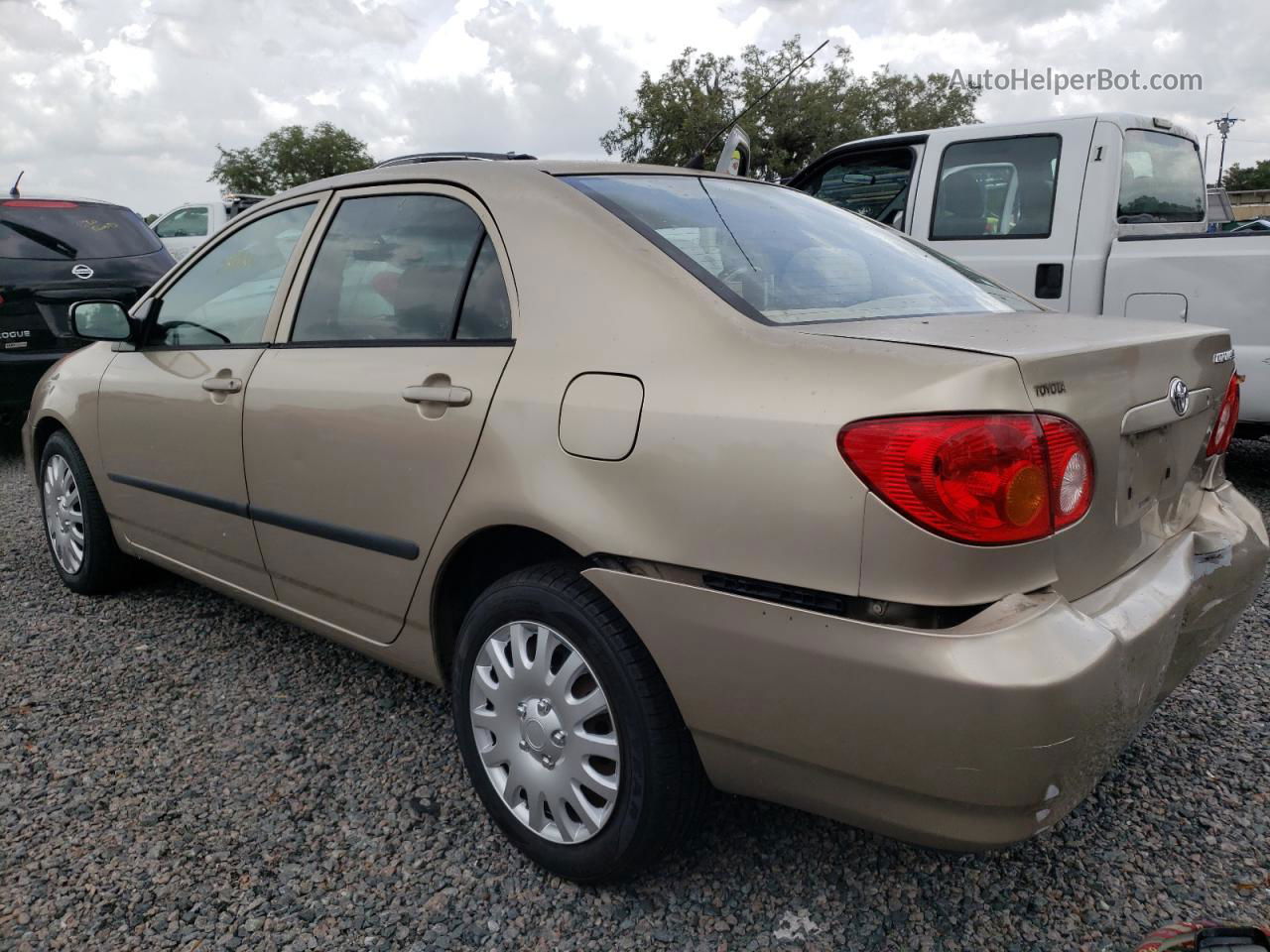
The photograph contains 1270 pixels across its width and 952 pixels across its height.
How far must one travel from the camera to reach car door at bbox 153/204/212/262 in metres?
13.9

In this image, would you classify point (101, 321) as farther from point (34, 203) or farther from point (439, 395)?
point (34, 203)

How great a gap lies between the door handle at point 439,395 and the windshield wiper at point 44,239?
18.0ft

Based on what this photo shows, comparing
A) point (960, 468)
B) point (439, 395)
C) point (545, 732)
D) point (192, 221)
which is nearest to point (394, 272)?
point (439, 395)

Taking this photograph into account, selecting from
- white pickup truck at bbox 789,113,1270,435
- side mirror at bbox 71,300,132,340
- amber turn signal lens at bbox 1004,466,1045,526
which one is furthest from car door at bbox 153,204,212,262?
amber turn signal lens at bbox 1004,466,1045,526

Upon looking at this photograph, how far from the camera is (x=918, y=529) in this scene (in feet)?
5.18

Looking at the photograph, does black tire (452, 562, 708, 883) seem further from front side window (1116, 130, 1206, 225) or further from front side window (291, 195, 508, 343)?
front side window (1116, 130, 1206, 225)

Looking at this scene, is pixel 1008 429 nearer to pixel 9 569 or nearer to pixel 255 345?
pixel 255 345

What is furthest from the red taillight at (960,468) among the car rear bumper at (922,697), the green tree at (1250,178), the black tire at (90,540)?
the green tree at (1250,178)

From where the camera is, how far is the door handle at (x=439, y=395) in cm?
222

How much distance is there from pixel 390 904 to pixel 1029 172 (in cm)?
482

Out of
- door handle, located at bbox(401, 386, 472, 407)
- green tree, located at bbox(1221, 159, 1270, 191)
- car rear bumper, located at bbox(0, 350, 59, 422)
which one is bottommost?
car rear bumper, located at bbox(0, 350, 59, 422)

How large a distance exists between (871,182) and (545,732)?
468 centimetres

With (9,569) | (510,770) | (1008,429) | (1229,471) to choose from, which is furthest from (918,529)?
(1229,471)

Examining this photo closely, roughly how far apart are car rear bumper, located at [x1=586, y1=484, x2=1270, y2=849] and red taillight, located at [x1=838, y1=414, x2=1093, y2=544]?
0.15 metres
